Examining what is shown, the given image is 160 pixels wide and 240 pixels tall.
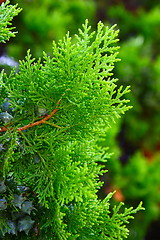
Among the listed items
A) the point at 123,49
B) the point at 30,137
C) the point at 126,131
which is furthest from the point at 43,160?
the point at 126,131

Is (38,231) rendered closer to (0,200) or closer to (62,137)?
(0,200)

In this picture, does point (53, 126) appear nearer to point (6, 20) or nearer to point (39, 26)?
point (6, 20)

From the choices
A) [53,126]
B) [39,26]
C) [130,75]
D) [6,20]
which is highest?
[39,26]

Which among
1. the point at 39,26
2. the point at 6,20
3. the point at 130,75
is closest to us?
the point at 6,20

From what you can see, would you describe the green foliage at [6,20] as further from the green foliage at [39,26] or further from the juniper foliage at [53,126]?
the green foliage at [39,26]

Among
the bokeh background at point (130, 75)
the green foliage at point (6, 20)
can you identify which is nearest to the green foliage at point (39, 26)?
the bokeh background at point (130, 75)

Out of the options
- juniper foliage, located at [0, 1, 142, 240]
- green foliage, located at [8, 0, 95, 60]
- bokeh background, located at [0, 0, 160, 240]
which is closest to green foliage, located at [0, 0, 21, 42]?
juniper foliage, located at [0, 1, 142, 240]

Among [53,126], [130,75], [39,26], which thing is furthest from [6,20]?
[130,75]

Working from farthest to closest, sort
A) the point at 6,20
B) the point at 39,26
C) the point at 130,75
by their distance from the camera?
the point at 130,75
the point at 39,26
the point at 6,20
